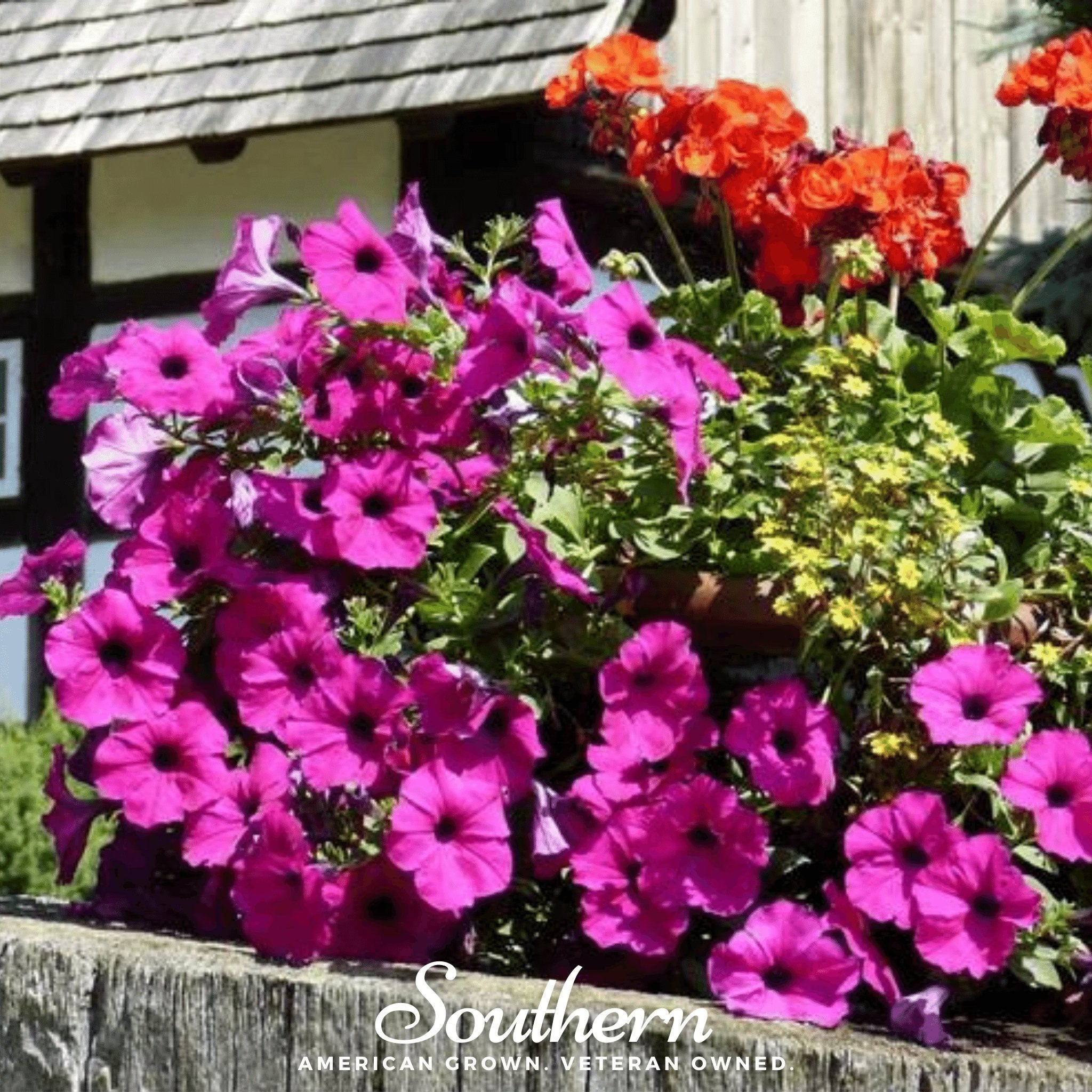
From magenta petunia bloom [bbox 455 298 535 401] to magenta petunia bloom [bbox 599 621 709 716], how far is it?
25 cm

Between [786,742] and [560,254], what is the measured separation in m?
0.58

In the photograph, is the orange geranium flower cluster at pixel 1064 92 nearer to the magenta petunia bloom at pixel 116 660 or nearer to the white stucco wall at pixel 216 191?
the magenta petunia bloom at pixel 116 660

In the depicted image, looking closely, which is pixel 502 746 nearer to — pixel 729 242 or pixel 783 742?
pixel 783 742

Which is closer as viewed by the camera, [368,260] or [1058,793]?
[1058,793]

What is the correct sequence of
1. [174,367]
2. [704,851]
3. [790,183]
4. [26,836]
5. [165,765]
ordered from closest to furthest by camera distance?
[704,851]
[165,765]
[174,367]
[790,183]
[26,836]

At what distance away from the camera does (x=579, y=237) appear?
747cm

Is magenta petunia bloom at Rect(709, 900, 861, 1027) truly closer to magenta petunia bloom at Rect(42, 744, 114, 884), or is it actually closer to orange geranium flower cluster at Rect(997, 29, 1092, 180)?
magenta petunia bloom at Rect(42, 744, 114, 884)

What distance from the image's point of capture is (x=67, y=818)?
93.7 inches

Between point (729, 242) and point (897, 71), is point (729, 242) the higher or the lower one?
the lower one

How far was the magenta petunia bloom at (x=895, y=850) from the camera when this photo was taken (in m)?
2.00

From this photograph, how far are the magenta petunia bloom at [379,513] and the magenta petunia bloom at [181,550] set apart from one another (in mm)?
103

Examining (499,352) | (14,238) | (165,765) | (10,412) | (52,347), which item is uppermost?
(14,238)

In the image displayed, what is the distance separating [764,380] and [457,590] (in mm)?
400

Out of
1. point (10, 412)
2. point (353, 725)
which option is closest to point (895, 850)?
point (353, 725)
